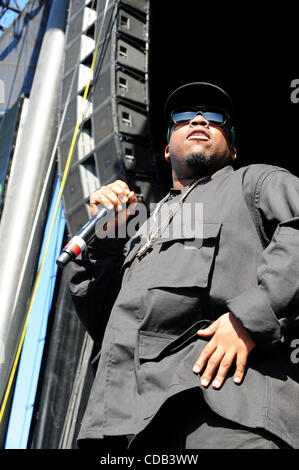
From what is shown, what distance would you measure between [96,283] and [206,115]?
765 mm

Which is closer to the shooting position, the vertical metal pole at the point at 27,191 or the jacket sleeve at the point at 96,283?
the jacket sleeve at the point at 96,283

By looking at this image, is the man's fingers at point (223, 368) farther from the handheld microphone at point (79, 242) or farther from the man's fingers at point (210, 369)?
the handheld microphone at point (79, 242)

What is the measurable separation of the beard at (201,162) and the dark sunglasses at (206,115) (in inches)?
5.6

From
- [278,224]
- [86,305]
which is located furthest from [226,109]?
[86,305]

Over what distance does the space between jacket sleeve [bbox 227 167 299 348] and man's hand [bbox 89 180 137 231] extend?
2.00 feet

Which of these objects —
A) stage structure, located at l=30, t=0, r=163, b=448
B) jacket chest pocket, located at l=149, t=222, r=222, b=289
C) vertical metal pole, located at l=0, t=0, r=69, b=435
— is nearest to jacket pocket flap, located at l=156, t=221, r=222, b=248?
jacket chest pocket, located at l=149, t=222, r=222, b=289

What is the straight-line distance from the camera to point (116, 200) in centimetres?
203

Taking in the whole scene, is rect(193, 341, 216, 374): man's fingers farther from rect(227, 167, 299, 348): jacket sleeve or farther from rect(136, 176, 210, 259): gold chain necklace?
rect(136, 176, 210, 259): gold chain necklace

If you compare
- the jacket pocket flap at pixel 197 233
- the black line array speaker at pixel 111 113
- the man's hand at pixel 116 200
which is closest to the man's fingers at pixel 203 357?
the jacket pocket flap at pixel 197 233

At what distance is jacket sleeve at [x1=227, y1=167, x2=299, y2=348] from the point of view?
148 cm

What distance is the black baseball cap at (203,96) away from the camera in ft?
7.10

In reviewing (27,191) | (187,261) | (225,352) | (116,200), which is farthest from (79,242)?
(27,191)

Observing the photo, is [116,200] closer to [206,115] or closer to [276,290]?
[206,115]

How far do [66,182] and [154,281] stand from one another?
2.92 meters
